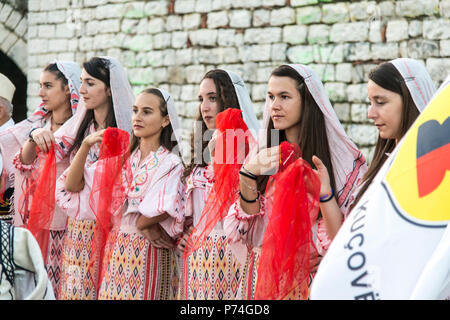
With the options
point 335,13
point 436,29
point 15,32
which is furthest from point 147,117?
point 15,32

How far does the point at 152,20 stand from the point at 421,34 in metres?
4.46

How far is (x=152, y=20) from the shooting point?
10789 millimetres

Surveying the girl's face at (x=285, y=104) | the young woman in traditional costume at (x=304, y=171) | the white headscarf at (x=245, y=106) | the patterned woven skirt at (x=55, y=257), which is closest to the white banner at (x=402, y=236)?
the young woman in traditional costume at (x=304, y=171)

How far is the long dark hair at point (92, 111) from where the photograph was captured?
4.68 m

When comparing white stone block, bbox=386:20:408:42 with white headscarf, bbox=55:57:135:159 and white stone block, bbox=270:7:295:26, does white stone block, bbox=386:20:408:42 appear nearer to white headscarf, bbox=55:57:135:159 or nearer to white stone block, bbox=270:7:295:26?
white stone block, bbox=270:7:295:26

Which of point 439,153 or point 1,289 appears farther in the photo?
point 1,289

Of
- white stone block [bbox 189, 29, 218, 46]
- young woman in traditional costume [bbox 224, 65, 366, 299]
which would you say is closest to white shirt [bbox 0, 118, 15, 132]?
young woman in traditional costume [bbox 224, 65, 366, 299]

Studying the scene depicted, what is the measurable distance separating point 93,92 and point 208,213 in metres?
1.46

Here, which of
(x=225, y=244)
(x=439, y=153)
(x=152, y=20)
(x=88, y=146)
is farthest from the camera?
(x=152, y=20)

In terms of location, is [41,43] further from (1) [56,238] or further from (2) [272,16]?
(1) [56,238]

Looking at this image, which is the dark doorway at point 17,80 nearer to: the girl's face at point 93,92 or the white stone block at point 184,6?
the white stone block at point 184,6

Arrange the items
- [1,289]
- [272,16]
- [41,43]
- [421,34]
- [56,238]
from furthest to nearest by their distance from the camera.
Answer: [41,43] < [272,16] < [421,34] < [56,238] < [1,289]

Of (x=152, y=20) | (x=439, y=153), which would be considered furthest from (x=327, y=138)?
(x=152, y=20)

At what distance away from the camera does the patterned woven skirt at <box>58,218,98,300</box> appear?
4.50m
